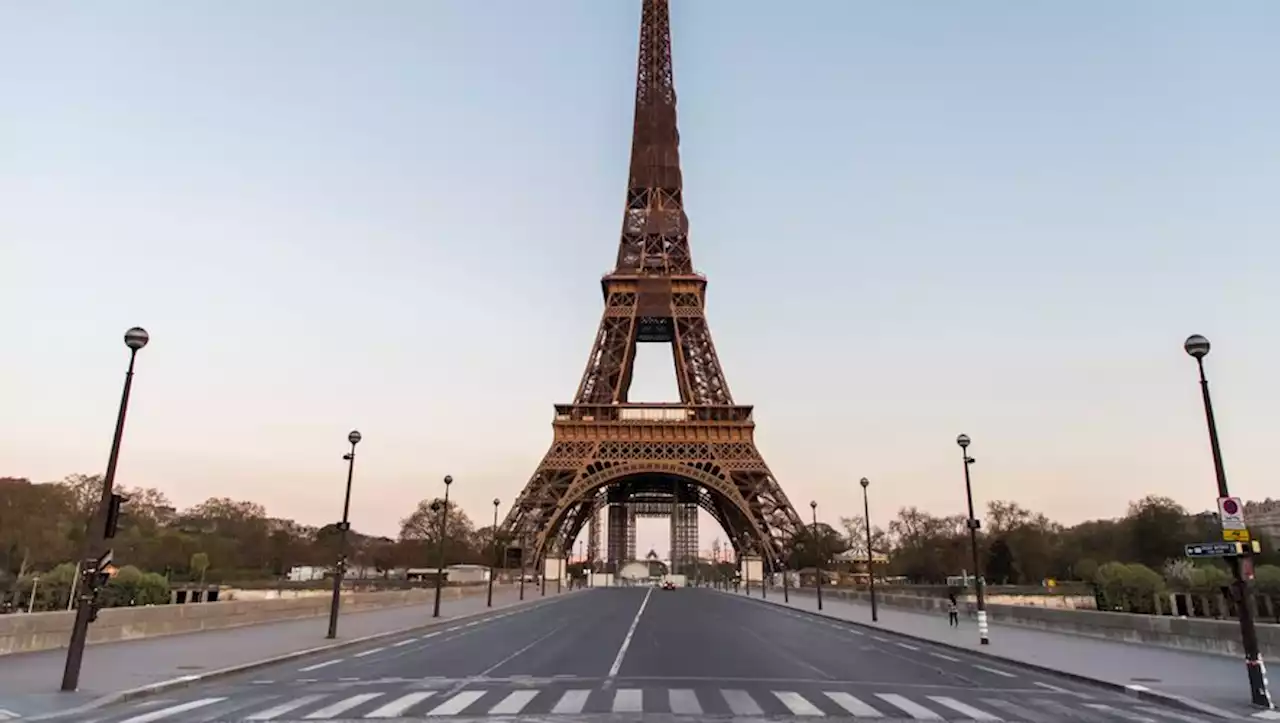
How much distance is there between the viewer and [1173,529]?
222ft

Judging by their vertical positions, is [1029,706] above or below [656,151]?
below

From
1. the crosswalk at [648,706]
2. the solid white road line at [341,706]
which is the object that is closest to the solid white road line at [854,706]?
the crosswalk at [648,706]

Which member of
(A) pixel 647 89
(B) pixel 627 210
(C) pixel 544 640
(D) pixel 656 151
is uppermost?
(A) pixel 647 89

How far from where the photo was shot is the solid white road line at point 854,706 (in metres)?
11.3

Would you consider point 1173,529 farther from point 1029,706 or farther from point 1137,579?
point 1029,706

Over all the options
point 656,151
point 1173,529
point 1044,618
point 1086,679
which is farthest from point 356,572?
point 1086,679

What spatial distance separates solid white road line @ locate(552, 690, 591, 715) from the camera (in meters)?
11.3

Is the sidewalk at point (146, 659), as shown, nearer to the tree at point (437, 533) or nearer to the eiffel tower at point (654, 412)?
the eiffel tower at point (654, 412)

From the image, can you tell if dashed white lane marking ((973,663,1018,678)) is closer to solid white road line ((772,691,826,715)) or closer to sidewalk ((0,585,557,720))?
solid white road line ((772,691,826,715))

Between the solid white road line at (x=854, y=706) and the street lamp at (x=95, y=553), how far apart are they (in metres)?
11.5

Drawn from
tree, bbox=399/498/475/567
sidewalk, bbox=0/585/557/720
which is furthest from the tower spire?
sidewalk, bbox=0/585/557/720

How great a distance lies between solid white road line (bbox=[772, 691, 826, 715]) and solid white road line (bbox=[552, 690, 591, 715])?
3074mm

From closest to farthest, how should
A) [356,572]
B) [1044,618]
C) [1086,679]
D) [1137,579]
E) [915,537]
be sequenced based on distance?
[1086,679] → [1044,618] → [1137,579] → [915,537] → [356,572]

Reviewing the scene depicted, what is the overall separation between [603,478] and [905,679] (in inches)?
2155
